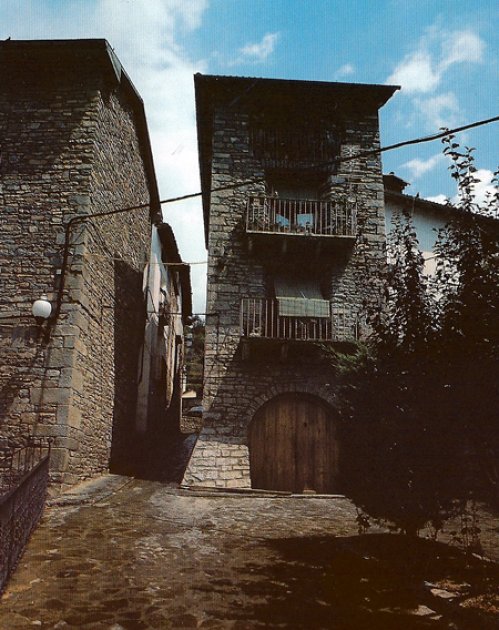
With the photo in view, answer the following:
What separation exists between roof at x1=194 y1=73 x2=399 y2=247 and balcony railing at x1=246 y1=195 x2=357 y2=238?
2817mm

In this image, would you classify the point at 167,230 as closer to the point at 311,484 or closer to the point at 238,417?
the point at 238,417

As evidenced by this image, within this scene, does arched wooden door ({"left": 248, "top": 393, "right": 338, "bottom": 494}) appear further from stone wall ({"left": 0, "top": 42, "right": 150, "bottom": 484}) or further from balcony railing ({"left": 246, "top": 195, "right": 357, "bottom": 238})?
balcony railing ({"left": 246, "top": 195, "right": 357, "bottom": 238})

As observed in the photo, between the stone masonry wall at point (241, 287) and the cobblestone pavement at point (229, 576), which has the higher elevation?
the stone masonry wall at point (241, 287)

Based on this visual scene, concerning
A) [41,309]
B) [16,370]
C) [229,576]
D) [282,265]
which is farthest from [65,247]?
[229,576]

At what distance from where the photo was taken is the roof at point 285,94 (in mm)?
12773

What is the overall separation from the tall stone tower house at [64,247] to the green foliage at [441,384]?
542 centimetres

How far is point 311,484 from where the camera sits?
10703 mm

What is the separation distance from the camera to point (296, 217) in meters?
12.3

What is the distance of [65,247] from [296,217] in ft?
→ 18.8

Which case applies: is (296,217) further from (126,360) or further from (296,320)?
(126,360)

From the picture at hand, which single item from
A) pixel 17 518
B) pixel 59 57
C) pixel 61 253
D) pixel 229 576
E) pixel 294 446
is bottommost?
pixel 229 576

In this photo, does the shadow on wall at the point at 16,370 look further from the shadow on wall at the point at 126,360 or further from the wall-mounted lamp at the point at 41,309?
the shadow on wall at the point at 126,360

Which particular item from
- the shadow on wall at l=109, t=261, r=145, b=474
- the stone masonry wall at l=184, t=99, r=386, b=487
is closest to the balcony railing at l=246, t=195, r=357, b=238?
the stone masonry wall at l=184, t=99, r=386, b=487

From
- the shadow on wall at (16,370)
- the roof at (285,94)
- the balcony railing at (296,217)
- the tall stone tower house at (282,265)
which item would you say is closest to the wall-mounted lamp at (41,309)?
the shadow on wall at (16,370)
